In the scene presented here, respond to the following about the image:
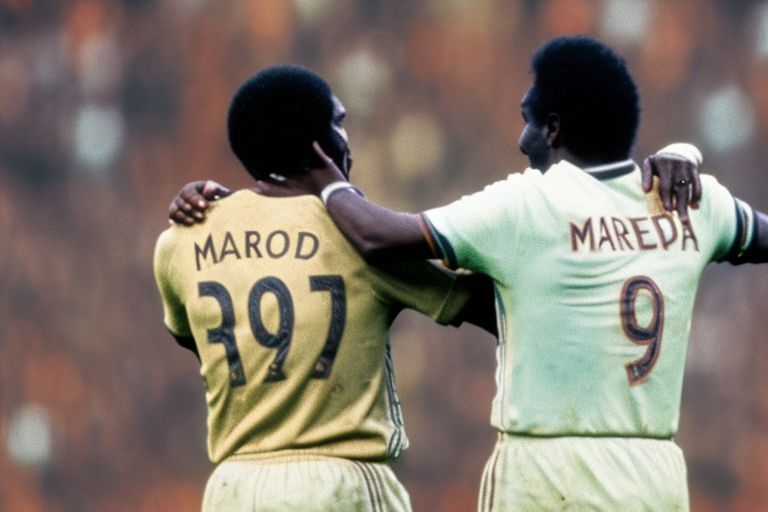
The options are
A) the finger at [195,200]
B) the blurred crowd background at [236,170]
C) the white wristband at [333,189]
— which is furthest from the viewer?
the blurred crowd background at [236,170]

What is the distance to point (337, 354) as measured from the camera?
4500mm

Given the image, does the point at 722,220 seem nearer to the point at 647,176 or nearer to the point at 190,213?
the point at 647,176

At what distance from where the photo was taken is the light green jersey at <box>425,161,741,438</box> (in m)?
4.33

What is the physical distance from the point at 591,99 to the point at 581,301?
53 cm

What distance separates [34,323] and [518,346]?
5.88 meters

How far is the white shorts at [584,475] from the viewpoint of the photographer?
4297 mm

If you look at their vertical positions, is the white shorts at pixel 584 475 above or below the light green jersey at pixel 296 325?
below

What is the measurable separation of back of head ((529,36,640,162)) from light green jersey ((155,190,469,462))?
0.52 m

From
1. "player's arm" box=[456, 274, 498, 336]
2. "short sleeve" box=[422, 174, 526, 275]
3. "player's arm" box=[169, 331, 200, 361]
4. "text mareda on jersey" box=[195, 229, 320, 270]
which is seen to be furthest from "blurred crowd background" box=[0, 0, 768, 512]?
"short sleeve" box=[422, 174, 526, 275]

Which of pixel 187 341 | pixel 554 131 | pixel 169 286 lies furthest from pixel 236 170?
pixel 554 131

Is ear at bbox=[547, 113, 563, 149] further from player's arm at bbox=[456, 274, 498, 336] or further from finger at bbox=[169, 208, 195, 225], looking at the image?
finger at bbox=[169, 208, 195, 225]

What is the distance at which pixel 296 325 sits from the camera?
4.48 meters

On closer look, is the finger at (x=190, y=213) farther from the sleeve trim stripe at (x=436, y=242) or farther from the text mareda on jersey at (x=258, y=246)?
the sleeve trim stripe at (x=436, y=242)

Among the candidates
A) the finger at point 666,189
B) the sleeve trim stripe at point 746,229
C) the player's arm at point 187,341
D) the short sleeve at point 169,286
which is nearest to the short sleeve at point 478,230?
the finger at point 666,189
